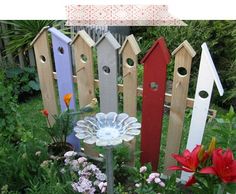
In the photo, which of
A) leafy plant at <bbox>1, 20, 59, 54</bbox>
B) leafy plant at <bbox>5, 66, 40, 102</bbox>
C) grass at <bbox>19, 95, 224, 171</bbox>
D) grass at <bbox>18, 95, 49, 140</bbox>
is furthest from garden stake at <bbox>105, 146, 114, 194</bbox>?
leafy plant at <bbox>1, 20, 59, 54</bbox>

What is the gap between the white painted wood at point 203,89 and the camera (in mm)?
1957

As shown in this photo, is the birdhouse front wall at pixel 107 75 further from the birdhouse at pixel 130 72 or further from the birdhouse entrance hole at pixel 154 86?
the birdhouse entrance hole at pixel 154 86

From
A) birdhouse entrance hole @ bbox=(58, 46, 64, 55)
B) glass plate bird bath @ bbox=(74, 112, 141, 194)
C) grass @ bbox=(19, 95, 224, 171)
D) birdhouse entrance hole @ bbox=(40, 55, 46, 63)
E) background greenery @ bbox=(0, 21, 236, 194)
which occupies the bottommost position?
grass @ bbox=(19, 95, 224, 171)

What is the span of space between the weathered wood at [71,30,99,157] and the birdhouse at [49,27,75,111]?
0.05m

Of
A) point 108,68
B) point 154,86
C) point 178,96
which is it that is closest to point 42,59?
point 108,68

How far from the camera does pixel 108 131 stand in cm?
164

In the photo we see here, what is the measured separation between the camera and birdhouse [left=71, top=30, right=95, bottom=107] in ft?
7.42

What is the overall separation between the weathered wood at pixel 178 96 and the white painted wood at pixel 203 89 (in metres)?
0.07

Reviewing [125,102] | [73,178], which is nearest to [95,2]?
[125,102]

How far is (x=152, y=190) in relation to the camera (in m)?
2.09

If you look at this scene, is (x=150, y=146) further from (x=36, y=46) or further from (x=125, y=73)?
(x=36, y=46)

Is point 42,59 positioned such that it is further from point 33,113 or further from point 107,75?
point 33,113

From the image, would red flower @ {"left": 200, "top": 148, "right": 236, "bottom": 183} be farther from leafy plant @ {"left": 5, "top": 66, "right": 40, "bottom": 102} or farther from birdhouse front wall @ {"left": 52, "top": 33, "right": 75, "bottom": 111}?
leafy plant @ {"left": 5, "top": 66, "right": 40, "bottom": 102}

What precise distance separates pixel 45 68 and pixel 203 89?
1.26 m
